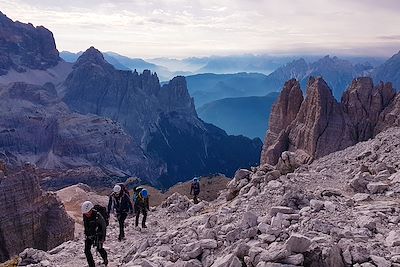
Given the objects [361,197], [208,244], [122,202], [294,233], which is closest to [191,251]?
[208,244]

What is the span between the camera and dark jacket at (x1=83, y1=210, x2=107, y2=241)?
17078 millimetres

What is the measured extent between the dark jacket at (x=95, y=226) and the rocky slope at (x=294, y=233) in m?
1.65

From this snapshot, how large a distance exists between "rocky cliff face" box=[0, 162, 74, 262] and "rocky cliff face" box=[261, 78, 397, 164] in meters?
38.3

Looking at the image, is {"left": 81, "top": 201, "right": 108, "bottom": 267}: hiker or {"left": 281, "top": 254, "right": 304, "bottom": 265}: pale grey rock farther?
{"left": 81, "top": 201, "right": 108, "bottom": 267}: hiker

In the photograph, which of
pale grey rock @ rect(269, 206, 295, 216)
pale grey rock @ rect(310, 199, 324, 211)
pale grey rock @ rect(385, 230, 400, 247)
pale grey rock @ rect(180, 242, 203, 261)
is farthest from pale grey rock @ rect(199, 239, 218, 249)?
pale grey rock @ rect(385, 230, 400, 247)

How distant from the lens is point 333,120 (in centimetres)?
8088

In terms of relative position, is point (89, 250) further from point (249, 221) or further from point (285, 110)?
point (285, 110)

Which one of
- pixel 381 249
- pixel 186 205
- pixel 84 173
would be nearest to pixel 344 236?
pixel 381 249

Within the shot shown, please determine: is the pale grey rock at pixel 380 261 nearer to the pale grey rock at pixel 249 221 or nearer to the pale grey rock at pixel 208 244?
the pale grey rock at pixel 249 221

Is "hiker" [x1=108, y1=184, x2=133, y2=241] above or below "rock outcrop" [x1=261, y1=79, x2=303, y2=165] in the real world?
above

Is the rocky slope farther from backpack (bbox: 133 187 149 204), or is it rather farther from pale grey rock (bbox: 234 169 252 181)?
pale grey rock (bbox: 234 169 252 181)

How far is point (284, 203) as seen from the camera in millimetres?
17141

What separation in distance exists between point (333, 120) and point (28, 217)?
51355mm

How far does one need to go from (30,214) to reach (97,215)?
4119cm
